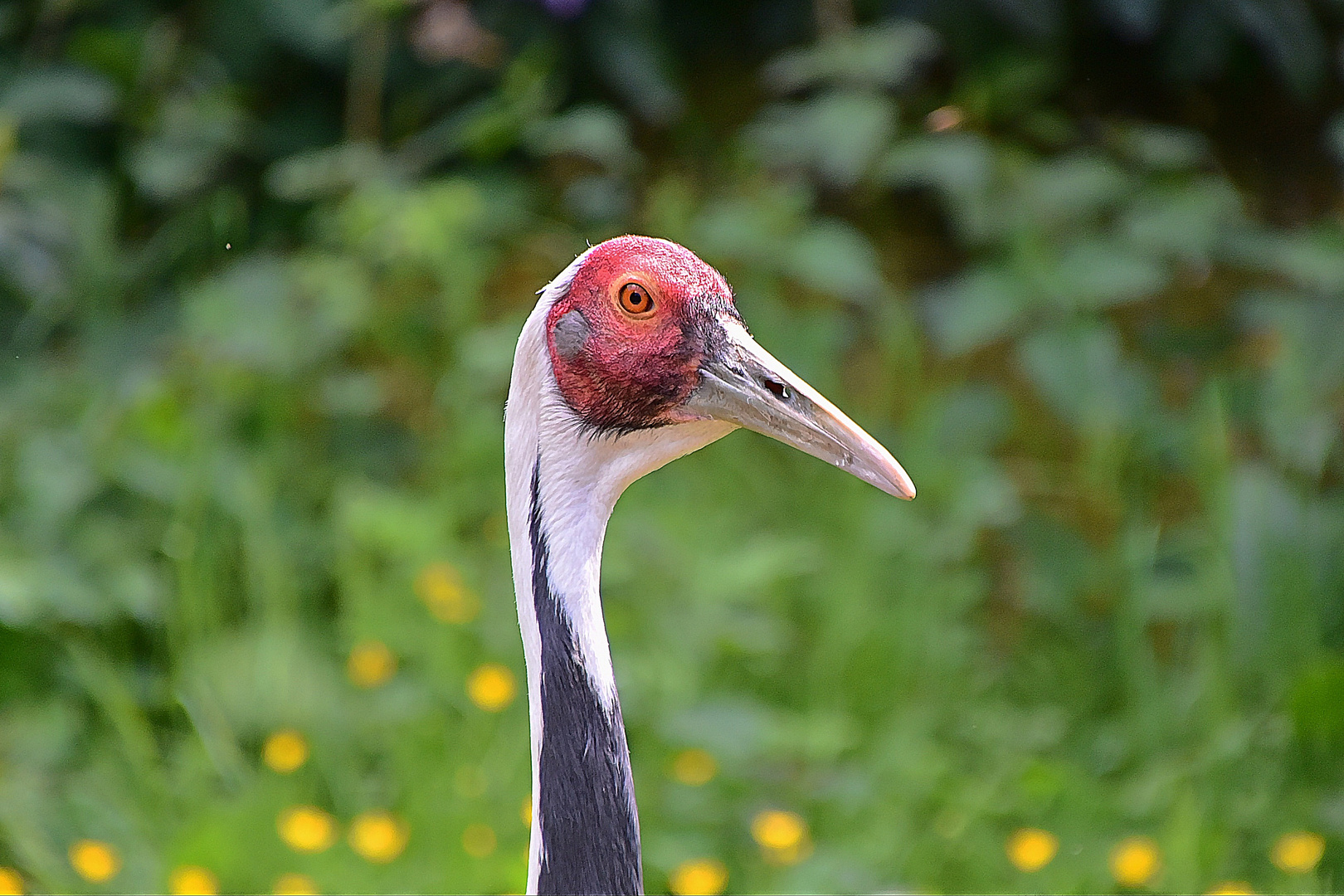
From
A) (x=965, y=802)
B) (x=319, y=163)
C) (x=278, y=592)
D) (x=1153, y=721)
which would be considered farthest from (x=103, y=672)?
(x=1153, y=721)

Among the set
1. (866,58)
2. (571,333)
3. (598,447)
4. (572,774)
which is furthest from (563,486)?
(866,58)

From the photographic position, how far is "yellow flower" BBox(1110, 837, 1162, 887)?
252 cm

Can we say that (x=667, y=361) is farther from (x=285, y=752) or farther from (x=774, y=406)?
(x=285, y=752)

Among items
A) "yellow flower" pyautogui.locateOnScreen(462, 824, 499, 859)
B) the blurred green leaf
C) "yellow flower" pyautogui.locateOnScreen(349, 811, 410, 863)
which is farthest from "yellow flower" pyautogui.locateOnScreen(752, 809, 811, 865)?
the blurred green leaf

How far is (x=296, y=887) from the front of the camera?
2.48m

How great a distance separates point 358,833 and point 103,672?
0.76 meters

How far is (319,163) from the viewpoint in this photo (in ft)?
11.3

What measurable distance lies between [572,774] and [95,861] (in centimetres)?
142

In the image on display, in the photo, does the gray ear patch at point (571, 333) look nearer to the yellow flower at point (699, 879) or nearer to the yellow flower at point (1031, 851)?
the yellow flower at point (699, 879)

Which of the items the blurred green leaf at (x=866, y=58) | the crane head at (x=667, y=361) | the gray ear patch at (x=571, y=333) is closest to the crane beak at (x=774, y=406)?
the crane head at (x=667, y=361)

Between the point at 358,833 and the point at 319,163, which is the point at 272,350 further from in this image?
the point at 358,833

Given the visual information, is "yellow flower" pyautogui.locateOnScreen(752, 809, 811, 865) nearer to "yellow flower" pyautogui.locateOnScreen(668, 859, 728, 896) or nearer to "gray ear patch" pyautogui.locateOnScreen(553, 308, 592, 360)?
"yellow flower" pyautogui.locateOnScreen(668, 859, 728, 896)

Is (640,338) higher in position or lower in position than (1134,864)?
higher

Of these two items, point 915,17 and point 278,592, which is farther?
point 915,17
